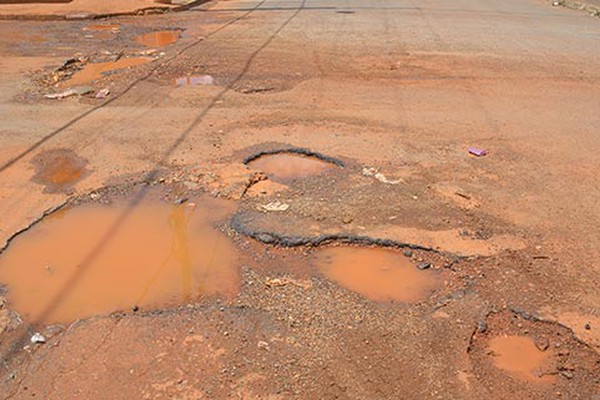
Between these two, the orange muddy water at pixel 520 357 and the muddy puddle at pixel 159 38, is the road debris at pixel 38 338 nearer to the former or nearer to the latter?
the orange muddy water at pixel 520 357

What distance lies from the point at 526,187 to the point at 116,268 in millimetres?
4534

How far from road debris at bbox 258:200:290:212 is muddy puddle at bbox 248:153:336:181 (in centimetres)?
64

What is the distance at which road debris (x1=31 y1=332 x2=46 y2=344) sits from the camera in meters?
3.86

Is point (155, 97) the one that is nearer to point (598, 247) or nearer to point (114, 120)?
point (114, 120)

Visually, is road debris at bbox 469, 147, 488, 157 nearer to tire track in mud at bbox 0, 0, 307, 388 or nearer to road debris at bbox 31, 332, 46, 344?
tire track in mud at bbox 0, 0, 307, 388

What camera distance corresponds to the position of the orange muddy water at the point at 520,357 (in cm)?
370

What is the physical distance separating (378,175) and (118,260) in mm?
3080

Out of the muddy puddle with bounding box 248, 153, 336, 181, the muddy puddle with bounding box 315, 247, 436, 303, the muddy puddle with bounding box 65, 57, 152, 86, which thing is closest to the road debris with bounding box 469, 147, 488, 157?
the muddy puddle with bounding box 248, 153, 336, 181

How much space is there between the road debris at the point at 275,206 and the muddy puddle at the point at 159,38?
8.67m

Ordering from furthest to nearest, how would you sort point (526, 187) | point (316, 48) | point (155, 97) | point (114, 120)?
point (316, 48), point (155, 97), point (114, 120), point (526, 187)

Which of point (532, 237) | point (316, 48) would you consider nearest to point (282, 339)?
point (532, 237)

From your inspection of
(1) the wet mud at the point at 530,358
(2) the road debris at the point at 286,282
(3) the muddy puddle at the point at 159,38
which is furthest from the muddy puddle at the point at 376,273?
(3) the muddy puddle at the point at 159,38

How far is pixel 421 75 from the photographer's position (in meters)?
10.7

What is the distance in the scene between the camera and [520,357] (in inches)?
151
